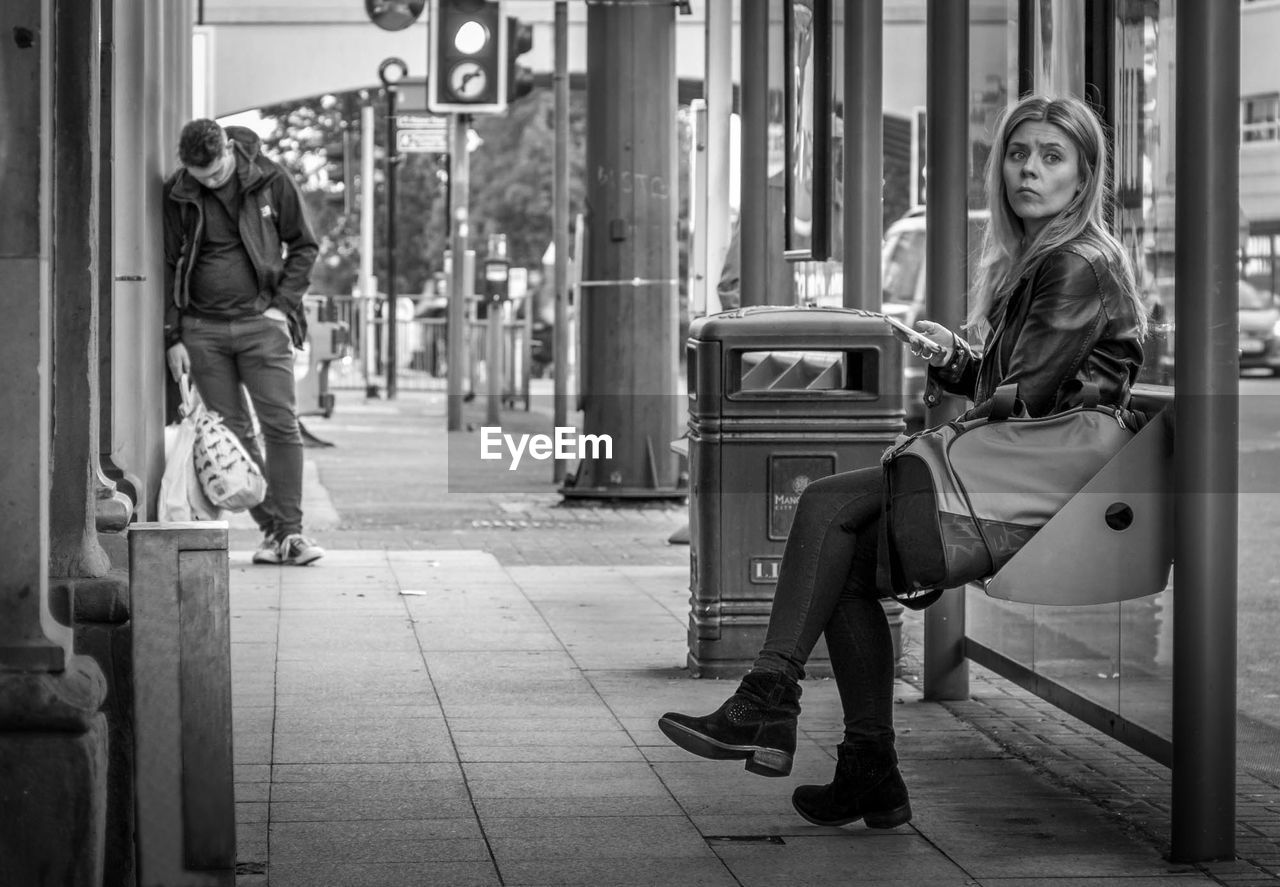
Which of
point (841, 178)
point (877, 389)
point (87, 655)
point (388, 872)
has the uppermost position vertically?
point (841, 178)

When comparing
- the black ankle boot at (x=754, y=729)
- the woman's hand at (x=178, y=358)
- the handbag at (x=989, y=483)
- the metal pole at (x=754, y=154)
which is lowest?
the black ankle boot at (x=754, y=729)

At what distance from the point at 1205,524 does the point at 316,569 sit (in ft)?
18.7

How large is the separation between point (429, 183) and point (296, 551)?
154 feet

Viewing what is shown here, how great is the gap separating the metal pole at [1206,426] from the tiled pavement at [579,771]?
0.21 m

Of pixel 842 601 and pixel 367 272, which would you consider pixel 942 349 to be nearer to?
pixel 842 601

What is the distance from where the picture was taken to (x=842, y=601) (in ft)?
14.8

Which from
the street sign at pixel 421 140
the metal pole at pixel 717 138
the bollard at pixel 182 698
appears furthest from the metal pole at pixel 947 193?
the street sign at pixel 421 140

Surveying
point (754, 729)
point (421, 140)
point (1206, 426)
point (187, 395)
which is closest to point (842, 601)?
point (754, 729)

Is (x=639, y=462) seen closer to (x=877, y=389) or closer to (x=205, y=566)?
(x=877, y=389)

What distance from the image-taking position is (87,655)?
3785mm

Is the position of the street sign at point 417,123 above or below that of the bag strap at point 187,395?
above

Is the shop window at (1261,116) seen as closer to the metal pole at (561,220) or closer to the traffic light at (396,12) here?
the metal pole at (561,220)

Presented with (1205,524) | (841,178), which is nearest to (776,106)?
(841,178)

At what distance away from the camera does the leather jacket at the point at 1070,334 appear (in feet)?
14.0
